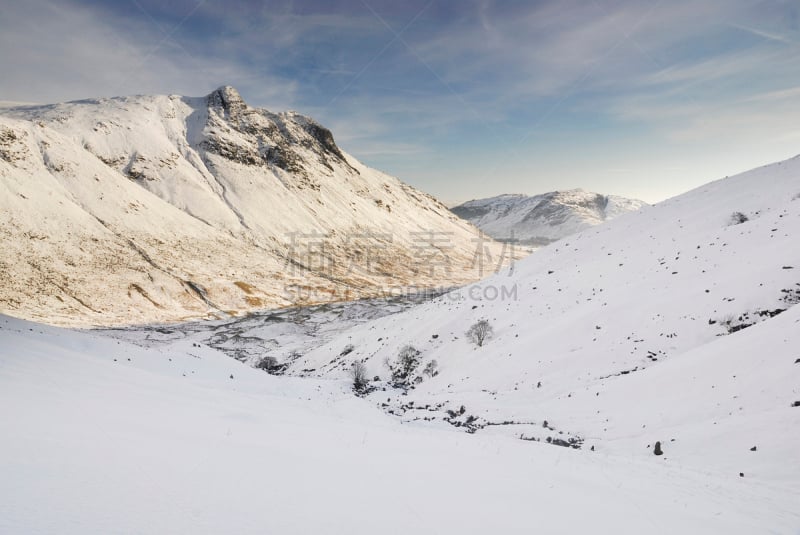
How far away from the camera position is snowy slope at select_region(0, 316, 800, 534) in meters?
4.51

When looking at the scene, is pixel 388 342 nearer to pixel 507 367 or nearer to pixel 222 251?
pixel 507 367

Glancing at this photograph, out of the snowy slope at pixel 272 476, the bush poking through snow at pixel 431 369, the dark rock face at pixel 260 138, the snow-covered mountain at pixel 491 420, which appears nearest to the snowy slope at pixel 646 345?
the snow-covered mountain at pixel 491 420

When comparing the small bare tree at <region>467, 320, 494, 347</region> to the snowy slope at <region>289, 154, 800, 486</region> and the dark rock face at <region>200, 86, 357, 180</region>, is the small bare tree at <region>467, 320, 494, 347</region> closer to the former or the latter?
the snowy slope at <region>289, 154, 800, 486</region>

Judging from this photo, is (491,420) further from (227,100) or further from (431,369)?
(227,100)

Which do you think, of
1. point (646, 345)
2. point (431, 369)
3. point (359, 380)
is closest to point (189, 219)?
point (359, 380)

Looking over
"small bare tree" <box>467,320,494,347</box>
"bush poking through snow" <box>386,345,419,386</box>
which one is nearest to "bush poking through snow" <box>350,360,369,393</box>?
"bush poking through snow" <box>386,345,419,386</box>

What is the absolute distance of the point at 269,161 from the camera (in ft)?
472

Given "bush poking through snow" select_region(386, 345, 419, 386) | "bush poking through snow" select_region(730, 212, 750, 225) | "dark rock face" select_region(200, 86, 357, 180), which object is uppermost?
"dark rock face" select_region(200, 86, 357, 180)

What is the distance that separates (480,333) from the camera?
29344 millimetres

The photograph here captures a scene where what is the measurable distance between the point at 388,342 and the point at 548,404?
1931cm

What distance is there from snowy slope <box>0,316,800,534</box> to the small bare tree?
A: 16.5m

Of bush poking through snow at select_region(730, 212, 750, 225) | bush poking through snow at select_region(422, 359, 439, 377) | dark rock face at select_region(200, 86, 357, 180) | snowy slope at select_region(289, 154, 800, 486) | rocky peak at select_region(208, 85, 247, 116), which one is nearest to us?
snowy slope at select_region(289, 154, 800, 486)

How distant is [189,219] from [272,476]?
10967 centimetres

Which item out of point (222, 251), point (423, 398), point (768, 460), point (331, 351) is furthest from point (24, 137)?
point (768, 460)
